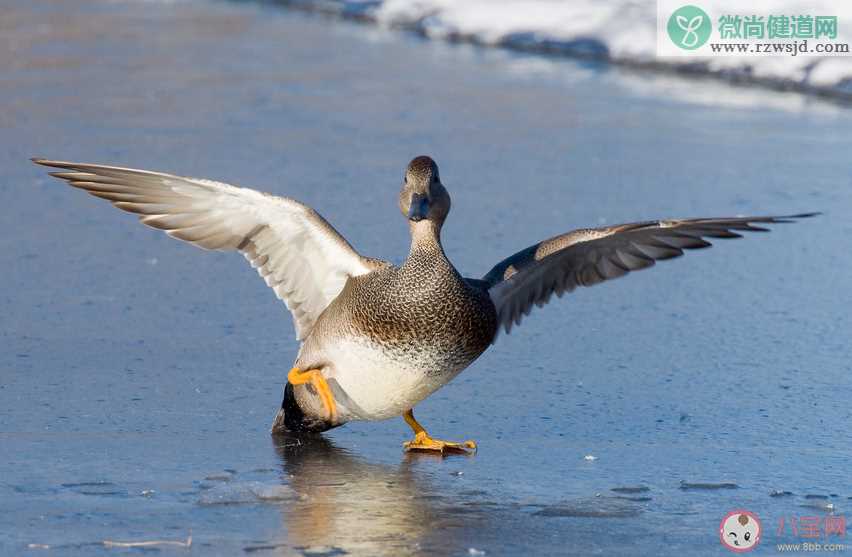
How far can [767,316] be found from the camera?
222 inches

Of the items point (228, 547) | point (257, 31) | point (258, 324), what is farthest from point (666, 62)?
point (228, 547)

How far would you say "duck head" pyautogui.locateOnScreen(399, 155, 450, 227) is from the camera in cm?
452

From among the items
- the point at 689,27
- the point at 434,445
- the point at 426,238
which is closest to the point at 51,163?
the point at 426,238

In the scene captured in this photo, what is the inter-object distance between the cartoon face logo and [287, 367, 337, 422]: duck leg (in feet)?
4.07

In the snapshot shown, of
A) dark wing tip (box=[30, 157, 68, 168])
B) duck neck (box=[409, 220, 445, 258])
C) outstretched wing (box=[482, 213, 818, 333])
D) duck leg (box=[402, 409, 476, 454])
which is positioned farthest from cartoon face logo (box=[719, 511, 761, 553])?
dark wing tip (box=[30, 157, 68, 168])

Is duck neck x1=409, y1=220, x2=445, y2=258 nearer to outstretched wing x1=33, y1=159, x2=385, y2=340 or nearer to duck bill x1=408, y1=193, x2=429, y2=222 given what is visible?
duck bill x1=408, y1=193, x2=429, y2=222

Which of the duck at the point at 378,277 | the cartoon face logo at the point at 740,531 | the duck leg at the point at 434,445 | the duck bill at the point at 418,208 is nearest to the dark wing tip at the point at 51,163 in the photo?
the duck at the point at 378,277

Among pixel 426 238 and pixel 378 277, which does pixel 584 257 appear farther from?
pixel 378 277

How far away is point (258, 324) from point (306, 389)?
111 centimetres

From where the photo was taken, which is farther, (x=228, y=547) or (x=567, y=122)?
(x=567, y=122)

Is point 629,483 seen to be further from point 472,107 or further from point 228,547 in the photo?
point 472,107

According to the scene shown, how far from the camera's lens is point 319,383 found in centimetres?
443

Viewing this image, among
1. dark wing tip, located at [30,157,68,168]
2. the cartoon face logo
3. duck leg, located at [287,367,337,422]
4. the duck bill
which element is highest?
dark wing tip, located at [30,157,68,168]

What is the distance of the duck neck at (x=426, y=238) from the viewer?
4.47m
